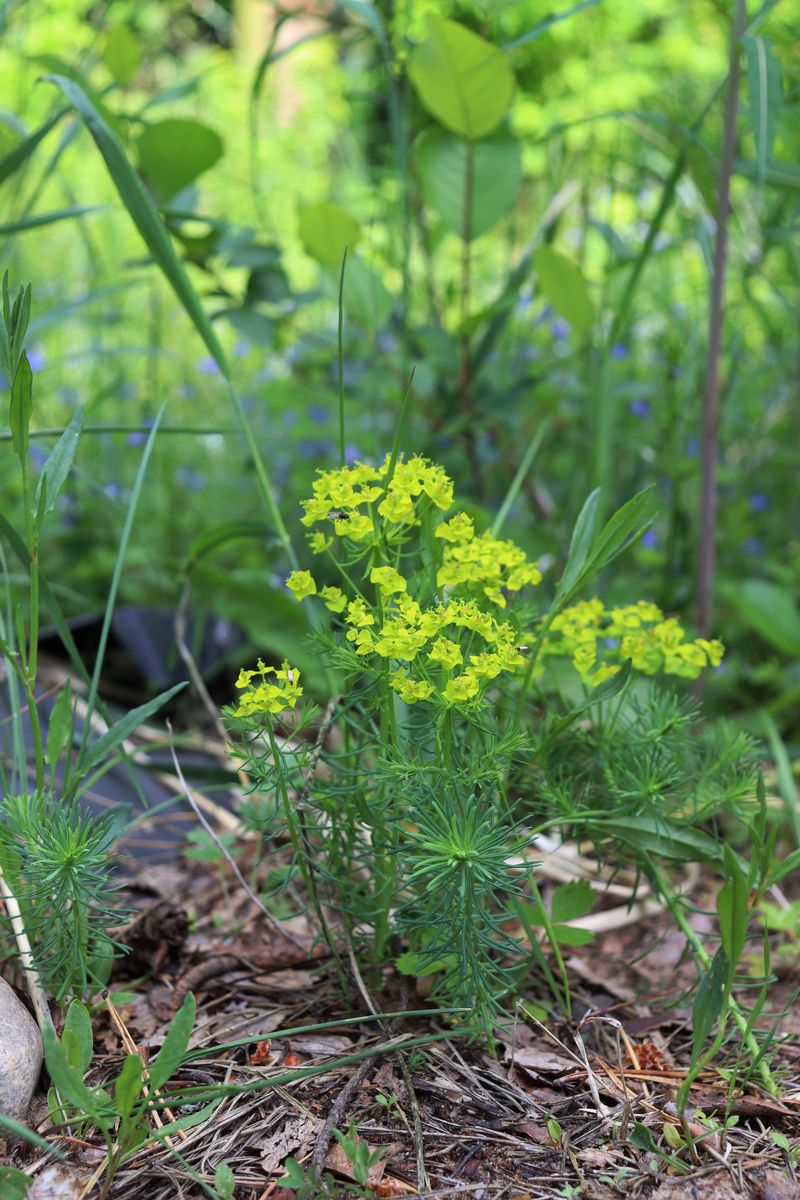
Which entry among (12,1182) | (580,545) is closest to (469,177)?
(580,545)

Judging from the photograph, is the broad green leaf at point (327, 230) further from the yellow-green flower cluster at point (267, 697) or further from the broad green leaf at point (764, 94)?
the yellow-green flower cluster at point (267, 697)

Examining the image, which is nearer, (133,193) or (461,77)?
(133,193)

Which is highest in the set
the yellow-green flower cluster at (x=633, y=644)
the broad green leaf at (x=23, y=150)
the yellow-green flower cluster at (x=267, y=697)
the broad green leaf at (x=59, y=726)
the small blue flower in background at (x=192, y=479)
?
the broad green leaf at (x=23, y=150)

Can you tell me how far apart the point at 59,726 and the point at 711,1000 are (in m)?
0.68

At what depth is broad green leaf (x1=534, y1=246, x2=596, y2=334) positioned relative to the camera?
1.56 metres

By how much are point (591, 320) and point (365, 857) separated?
1.05 metres

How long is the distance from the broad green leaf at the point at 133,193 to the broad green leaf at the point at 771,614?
1011mm

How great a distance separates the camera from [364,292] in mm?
1609

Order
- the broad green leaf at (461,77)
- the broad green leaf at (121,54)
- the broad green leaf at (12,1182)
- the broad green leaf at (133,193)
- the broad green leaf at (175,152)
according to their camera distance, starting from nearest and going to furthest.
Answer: the broad green leaf at (12,1182) < the broad green leaf at (133,193) < the broad green leaf at (461,77) < the broad green leaf at (175,152) < the broad green leaf at (121,54)

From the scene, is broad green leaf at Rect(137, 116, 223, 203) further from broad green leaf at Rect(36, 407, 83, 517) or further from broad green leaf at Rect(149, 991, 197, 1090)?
broad green leaf at Rect(149, 991, 197, 1090)

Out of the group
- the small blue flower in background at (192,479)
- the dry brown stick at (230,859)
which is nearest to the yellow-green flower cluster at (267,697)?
the dry brown stick at (230,859)

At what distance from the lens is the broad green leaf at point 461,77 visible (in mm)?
1415

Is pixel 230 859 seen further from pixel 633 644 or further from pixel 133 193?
pixel 133 193

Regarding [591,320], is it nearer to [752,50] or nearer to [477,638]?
[752,50]
